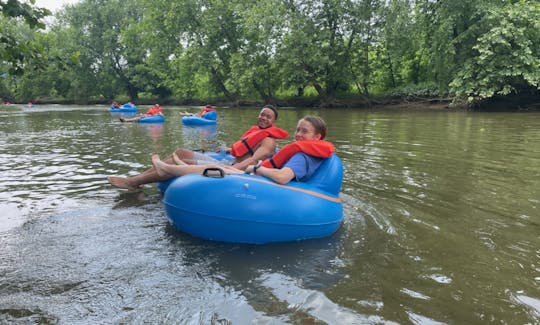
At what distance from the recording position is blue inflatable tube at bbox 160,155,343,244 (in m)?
3.61

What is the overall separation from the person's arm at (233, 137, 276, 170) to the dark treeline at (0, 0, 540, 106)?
312 inches

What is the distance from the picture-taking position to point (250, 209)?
11.8 ft

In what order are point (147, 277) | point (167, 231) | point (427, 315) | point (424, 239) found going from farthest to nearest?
point (167, 231)
point (424, 239)
point (147, 277)
point (427, 315)

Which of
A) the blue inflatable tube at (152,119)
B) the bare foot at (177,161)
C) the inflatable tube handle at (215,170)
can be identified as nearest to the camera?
the inflatable tube handle at (215,170)

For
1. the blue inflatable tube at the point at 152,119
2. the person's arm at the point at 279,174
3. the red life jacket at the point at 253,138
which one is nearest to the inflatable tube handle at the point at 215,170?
the person's arm at the point at 279,174

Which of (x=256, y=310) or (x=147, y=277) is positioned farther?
(x=147, y=277)

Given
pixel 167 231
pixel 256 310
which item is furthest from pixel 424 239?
pixel 167 231

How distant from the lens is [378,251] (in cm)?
354

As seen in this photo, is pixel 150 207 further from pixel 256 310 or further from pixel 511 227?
pixel 511 227

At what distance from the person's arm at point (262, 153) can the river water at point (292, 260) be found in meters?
1.09

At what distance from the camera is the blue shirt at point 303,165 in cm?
389

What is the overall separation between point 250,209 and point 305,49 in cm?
2367

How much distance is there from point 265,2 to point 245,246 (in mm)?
24925

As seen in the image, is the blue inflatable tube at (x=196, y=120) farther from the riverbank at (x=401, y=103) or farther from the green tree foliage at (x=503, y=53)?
the riverbank at (x=401, y=103)
